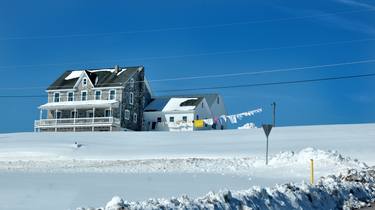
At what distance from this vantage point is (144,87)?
71.9 meters

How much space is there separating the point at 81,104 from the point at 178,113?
11.8 meters

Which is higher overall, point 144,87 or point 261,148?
point 144,87

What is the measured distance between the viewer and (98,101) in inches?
2657

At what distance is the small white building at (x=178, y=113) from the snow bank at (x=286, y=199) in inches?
1986

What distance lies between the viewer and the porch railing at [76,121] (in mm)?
65000

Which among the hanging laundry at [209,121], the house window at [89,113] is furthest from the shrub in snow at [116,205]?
the house window at [89,113]

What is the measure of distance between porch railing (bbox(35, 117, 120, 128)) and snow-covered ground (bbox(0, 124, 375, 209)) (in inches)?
424

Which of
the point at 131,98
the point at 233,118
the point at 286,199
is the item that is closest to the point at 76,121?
the point at 131,98

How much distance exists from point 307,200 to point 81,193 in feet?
16.3

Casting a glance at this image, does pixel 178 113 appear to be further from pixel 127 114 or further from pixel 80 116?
pixel 80 116

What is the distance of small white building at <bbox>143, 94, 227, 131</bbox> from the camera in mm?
67375

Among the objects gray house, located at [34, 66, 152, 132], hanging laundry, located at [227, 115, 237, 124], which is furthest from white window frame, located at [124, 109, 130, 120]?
hanging laundry, located at [227, 115, 237, 124]

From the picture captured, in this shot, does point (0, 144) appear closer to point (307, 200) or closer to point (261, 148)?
point (261, 148)

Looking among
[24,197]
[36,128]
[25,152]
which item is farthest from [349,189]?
[36,128]
